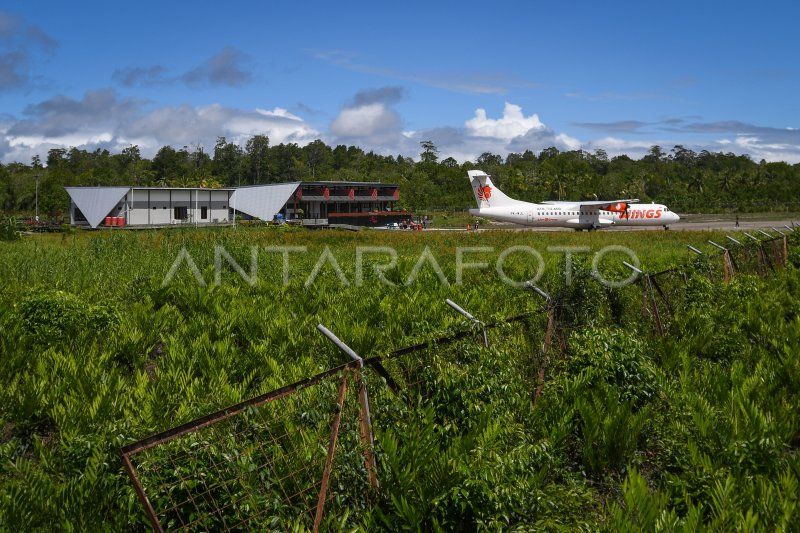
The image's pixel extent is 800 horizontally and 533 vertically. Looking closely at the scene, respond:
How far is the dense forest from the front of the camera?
6981 cm

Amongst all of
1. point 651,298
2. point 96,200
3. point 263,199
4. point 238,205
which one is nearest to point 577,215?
point 263,199

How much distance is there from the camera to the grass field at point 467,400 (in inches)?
161

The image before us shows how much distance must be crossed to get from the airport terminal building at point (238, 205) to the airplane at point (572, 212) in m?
16.4

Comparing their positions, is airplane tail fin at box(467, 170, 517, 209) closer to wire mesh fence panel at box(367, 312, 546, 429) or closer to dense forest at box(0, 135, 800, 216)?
dense forest at box(0, 135, 800, 216)

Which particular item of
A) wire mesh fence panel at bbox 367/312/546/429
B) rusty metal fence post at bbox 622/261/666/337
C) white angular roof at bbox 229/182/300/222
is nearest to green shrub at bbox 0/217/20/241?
white angular roof at bbox 229/182/300/222

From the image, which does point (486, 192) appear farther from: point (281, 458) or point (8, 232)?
point (281, 458)

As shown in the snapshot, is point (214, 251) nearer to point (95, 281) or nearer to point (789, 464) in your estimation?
point (95, 281)

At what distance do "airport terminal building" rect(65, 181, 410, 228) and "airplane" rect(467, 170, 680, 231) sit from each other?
16393 mm

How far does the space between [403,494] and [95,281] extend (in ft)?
34.3

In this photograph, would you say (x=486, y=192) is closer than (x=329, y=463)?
No

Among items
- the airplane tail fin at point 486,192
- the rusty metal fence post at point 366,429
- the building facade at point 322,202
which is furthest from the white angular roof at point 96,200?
the rusty metal fence post at point 366,429

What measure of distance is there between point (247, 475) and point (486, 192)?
1676 inches

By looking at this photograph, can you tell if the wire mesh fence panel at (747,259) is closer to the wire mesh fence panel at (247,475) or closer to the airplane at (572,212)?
the wire mesh fence panel at (247,475)

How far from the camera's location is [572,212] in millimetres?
43031
